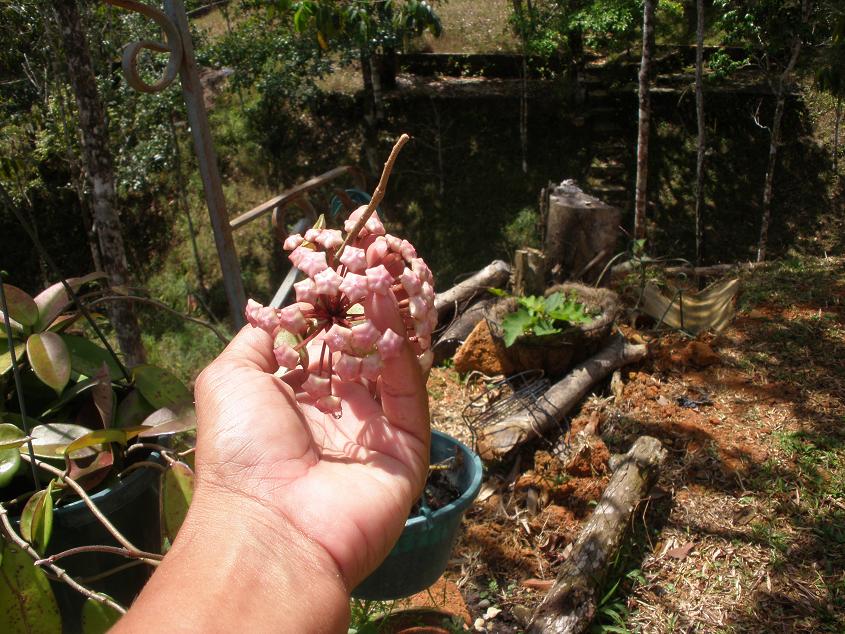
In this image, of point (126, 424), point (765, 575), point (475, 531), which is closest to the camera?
point (126, 424)

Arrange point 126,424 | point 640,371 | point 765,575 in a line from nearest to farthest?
point 126,424 < point 765,575 < point 640,371

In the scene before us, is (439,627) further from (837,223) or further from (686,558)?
(837,223)

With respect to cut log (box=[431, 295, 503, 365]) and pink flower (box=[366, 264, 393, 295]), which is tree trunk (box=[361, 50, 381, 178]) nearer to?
cut log (box=[431, 295, 503, 365])

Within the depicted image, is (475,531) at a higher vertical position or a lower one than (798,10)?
lower

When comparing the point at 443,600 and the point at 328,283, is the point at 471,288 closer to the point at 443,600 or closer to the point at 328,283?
the point at 443,600

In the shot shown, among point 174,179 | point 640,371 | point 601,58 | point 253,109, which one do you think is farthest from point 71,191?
point 640,371

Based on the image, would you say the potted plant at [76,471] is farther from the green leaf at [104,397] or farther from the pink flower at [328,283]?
the pink flower at [328,283]
